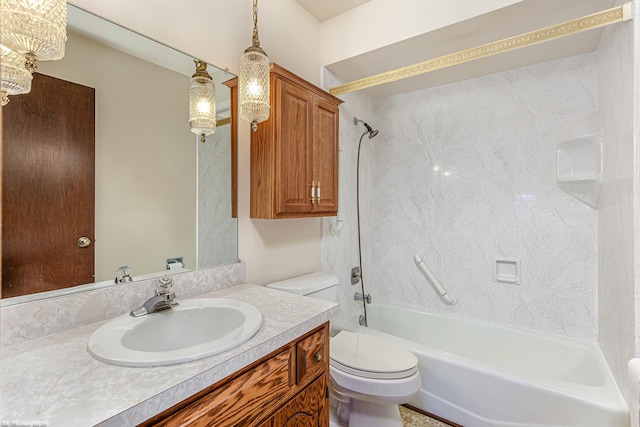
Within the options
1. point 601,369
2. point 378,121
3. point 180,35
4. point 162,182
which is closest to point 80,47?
point 180,35

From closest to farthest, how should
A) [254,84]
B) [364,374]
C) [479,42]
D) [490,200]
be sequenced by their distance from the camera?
[254,84] → [364,374] → [479,42] → [490,200]

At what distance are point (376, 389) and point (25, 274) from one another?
1456 millimetres

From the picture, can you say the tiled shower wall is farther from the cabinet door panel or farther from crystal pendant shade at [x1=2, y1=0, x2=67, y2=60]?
crystal pendant shade at [x1=2, y1=0, x2=67, y2=60]

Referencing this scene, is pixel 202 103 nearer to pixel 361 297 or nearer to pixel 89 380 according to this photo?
pixel 89 380

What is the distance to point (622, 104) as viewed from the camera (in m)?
1.47

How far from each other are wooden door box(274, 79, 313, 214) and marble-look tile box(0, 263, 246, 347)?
1.92ft

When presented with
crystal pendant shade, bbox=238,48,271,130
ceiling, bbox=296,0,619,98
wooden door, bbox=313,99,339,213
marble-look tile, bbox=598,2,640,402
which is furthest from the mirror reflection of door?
marble-look tile, bbox=598,2,640,402

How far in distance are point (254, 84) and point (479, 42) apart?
1414mm

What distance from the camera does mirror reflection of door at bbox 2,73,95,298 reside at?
0.98 m

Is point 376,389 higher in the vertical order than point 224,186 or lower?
lower

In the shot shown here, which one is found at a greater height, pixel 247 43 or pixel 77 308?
pixel 247 43

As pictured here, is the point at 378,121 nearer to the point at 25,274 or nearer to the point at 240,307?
the point at 240,307

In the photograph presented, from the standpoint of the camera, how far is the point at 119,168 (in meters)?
1.22

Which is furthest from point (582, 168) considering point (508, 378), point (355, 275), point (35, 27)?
point (35, 27)
